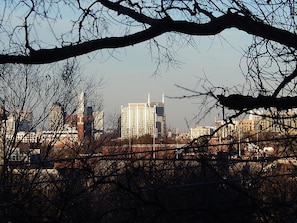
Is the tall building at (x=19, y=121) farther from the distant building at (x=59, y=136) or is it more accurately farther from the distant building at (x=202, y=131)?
the distant building at (x=202, y=131)

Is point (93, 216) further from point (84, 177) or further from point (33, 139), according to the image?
point (33, 139)

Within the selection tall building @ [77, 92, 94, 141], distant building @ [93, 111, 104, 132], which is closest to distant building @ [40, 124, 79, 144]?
tall building @ [77, 92, 94, 141]

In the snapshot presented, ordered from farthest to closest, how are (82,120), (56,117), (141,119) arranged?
(141,119) < (82,120) < (56,117)

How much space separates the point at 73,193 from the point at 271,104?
237cm

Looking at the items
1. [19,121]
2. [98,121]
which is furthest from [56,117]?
[98,121]

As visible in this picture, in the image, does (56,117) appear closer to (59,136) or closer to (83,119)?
(59,136)

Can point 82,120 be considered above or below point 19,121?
above

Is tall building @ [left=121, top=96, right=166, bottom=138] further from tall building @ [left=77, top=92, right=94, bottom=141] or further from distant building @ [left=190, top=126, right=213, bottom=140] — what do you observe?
distant building @ [left=190, top=126, right=213, bottom=140]

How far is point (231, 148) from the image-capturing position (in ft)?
16.1

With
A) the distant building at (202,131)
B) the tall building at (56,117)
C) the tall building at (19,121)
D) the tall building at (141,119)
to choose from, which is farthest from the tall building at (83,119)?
the distant building at (202,131)

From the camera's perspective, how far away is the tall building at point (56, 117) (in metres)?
17.3

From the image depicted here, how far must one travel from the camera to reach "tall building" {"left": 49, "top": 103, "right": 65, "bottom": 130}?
17.3m

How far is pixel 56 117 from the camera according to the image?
17.6m

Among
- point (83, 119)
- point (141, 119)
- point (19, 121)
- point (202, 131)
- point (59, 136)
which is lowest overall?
point (202, 131)
